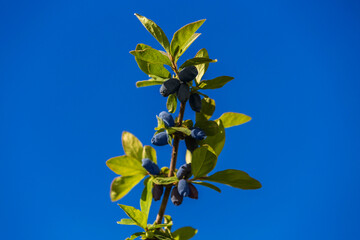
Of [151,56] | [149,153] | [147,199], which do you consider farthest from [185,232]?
[151,56]

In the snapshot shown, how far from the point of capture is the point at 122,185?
120 centimetres

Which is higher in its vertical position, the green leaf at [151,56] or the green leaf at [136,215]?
the green leaf at [151,56]

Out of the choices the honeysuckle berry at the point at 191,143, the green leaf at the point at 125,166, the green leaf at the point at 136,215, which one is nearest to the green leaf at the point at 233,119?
the honeysuckle berry at the point at 191,143

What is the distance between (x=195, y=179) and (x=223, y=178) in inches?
4.0

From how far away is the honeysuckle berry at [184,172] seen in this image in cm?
116

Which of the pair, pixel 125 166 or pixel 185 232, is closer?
pixel 125 166

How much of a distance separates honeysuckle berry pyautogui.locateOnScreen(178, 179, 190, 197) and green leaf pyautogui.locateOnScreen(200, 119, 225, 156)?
0.67 feet

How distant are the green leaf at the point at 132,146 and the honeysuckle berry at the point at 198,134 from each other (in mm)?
223

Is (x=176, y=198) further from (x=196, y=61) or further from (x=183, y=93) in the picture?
(x=196, y=61)

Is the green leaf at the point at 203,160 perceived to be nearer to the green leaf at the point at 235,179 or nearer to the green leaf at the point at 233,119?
the green leaf at the point at 235,179

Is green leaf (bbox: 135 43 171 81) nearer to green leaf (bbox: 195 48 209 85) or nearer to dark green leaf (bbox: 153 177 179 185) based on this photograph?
green leaf (bbox: 195 48 209 85)

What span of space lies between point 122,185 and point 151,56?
480 mm

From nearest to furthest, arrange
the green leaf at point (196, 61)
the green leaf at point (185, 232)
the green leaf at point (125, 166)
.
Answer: the green leaf at point (196, 61) < the green leaf at point (125, 166) < the green leaf at point (185, 232)

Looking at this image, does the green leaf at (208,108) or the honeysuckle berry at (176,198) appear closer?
the honeysuckle berry at (176,198)
